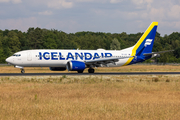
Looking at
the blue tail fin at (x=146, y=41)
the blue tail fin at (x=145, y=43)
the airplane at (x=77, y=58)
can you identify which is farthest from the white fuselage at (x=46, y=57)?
the blue tail fin at (x=146, y=41)

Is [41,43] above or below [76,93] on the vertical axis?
above

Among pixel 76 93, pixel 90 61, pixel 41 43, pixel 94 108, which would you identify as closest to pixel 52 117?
pixel 94 108

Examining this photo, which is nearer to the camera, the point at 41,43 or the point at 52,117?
the point at 52,117

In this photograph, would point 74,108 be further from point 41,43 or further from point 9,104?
point 41,43

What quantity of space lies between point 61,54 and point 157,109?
28152 millimetres

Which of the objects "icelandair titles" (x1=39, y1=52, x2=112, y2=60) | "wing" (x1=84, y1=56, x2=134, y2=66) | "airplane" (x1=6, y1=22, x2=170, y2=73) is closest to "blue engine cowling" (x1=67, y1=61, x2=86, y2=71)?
"airplane" (x1=6, y1=22, x2=170, y2=73)

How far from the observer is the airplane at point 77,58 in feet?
127

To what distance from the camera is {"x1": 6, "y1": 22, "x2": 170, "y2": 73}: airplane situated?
127ft

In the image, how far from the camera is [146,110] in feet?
42.9

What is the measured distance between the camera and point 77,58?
41250mm

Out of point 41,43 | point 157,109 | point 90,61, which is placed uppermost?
point 41,43

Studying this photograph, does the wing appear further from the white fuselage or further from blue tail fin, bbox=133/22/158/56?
blue tail fin, bbox=133/22/158/56

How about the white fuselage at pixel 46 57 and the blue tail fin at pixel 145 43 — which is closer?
the white fuselage at pixel 46 57

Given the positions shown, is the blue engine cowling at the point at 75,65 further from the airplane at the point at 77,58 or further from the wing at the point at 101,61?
the wing at the point at 101,61
